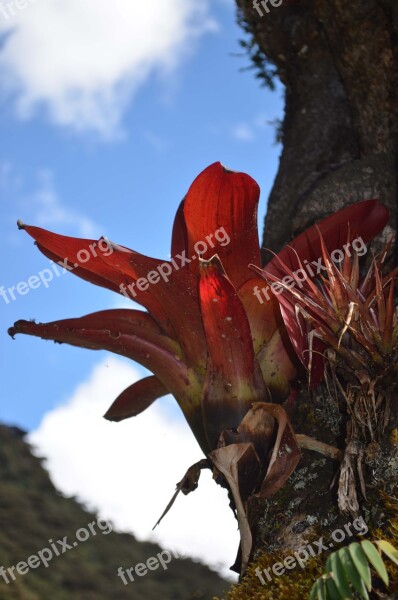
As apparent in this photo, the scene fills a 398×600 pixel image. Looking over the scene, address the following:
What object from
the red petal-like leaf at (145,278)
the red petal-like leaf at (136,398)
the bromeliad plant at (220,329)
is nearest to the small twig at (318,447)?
the bromeliad plant at (220,329)

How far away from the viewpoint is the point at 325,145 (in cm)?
225

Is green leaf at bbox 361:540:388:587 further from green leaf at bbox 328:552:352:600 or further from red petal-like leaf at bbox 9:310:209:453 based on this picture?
red petal-like leaf at bbox 9:310:209:453

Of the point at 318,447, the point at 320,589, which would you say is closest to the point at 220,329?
the point at 318,447

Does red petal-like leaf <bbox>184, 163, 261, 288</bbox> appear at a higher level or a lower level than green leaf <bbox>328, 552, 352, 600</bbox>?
higher

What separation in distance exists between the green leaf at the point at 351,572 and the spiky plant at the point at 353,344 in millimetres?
297

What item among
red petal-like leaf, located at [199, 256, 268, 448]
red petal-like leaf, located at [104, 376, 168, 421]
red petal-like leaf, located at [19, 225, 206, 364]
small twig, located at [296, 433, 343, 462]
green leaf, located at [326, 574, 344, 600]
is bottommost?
green leaf, located at [326, 574, 344, 600]

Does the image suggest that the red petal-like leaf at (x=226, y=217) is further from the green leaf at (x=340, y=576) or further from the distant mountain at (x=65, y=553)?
the distant mountain at (x=65, y=553)

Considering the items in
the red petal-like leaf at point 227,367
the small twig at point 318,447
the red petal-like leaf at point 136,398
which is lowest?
the small twig at point 318,447

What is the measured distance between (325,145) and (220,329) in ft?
3.91

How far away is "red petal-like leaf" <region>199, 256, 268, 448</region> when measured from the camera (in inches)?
49.9

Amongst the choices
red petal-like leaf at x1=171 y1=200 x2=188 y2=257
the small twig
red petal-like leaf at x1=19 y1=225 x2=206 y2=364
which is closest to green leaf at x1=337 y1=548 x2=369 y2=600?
the small twig

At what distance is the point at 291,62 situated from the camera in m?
2.52

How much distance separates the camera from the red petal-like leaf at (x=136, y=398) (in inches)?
62.7

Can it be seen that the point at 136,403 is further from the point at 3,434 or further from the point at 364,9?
the point at 364,9
